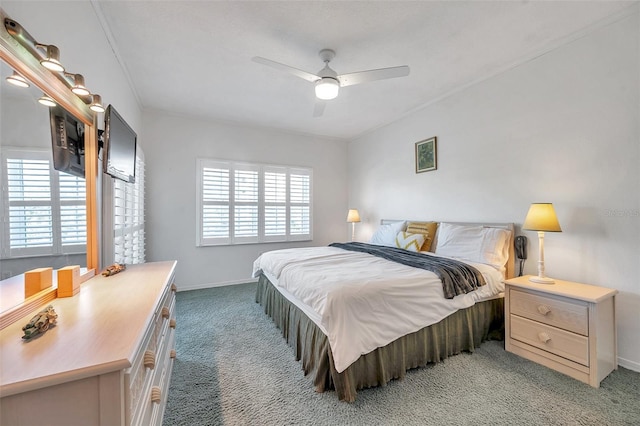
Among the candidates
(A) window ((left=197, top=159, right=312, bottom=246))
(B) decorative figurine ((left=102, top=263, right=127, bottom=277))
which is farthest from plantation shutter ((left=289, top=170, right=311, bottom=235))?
(B) decorative figurine ((left=102, top=263, right=127, bottom=277))

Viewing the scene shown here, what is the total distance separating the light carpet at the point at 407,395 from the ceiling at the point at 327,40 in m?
2.80

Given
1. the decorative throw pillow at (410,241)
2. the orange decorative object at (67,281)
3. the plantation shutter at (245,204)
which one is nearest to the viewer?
the orange decorative object at (67,281)

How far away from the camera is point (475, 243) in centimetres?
272

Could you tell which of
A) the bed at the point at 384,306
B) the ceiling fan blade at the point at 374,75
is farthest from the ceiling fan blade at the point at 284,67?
the bed at the point at 384,306

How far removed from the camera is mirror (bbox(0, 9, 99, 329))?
0.98 meters

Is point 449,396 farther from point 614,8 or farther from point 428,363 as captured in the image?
point 614,8

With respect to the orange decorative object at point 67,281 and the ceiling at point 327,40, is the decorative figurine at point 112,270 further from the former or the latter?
the ceiling at point 327,40

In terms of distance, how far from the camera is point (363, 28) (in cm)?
214

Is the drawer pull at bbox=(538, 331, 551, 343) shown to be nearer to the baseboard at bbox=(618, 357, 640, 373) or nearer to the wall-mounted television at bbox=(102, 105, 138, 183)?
the baseboard at bbox=(618, 357, 640, 373)

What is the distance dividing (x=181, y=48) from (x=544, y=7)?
10.1 feet

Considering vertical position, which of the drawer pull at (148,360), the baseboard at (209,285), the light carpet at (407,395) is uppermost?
the drawer pull at (148,360)

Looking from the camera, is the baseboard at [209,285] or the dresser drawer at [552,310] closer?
the dresser drawer at [552,310]

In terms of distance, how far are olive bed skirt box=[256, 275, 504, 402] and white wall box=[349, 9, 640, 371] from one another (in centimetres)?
84

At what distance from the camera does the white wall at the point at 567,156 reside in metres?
2.00
